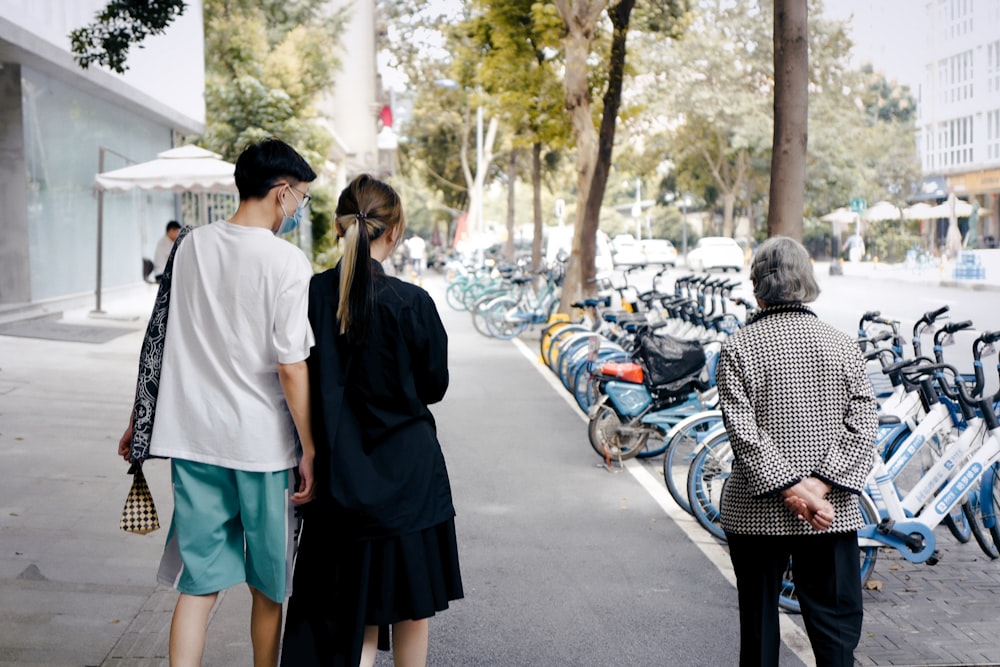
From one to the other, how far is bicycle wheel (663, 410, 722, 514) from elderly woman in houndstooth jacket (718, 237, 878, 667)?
9.40 feet

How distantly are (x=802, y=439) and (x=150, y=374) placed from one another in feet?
6.49

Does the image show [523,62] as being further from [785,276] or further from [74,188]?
[785,276]

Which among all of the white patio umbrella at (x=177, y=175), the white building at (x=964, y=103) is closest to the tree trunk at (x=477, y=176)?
the white building at (x=964, y=103)

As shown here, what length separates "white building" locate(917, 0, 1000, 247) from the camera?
44.7 m

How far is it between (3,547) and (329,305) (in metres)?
3.32

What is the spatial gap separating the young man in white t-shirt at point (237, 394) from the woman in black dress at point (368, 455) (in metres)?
0.09

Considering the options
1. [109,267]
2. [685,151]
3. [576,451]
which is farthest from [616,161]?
[576,451]

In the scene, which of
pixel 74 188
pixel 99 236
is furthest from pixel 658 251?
pixel 99 236

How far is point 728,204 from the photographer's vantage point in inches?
2165

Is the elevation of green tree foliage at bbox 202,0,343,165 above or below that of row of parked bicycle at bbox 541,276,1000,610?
above

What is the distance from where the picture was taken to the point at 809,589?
141 inches

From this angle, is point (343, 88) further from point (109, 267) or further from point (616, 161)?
point (109, 267)

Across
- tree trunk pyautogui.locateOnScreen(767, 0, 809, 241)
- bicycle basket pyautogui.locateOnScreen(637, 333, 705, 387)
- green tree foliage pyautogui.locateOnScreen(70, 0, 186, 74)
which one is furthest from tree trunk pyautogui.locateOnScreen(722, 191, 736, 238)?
green tree foliage pyautogui.locateOnScreen(70, 0, 186, 74)

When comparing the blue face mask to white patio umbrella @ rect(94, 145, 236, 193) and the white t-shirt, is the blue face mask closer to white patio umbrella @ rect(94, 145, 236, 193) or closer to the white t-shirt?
the white t-shirt
